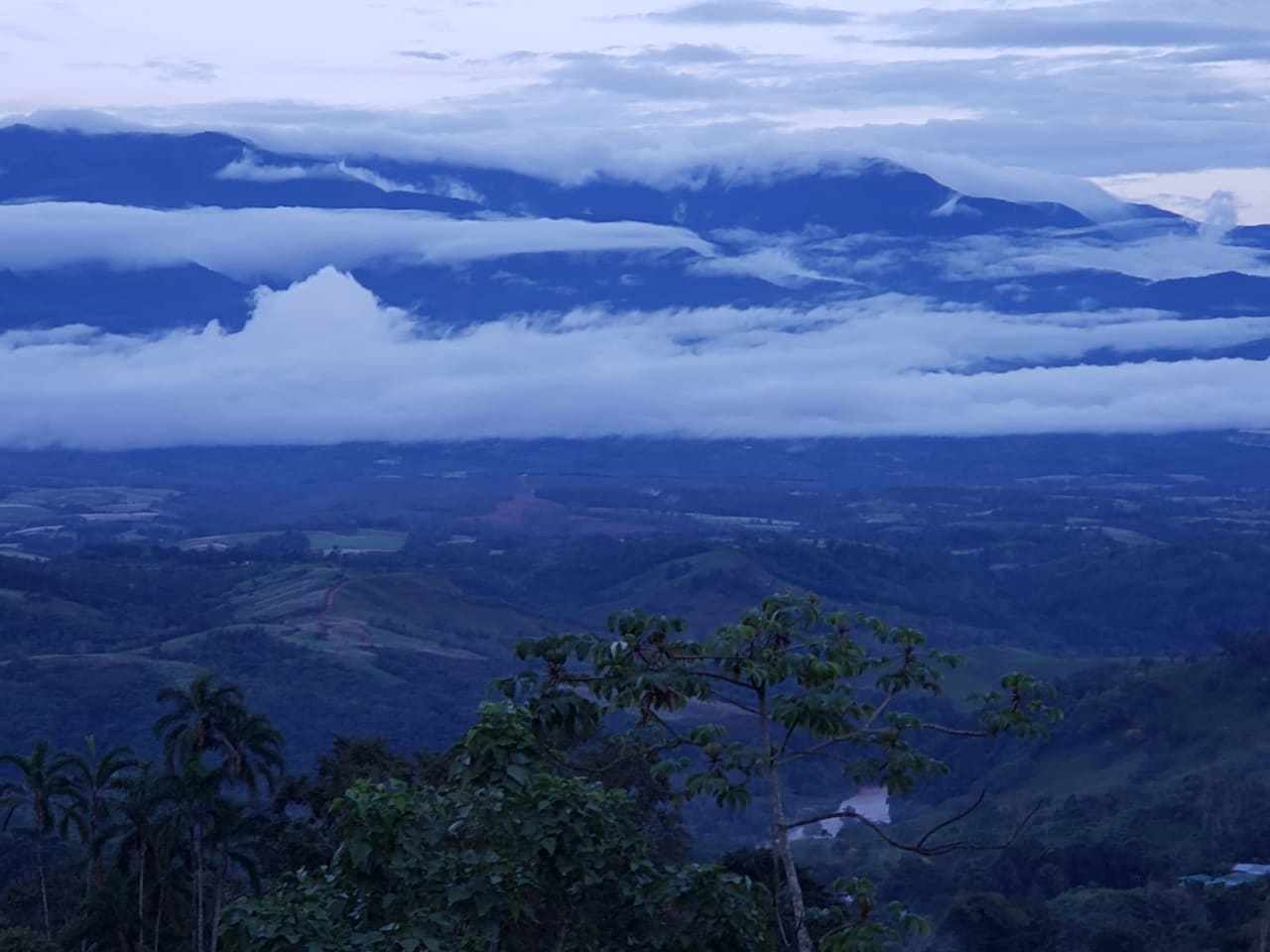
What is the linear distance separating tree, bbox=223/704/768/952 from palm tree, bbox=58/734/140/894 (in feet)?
74.4

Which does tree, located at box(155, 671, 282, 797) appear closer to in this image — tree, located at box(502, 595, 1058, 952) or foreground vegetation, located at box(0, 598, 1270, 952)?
foreground vegetation, located at box(0, 598, 1270, 952)

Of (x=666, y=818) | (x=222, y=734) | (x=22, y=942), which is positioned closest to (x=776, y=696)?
(x=22, y=942)

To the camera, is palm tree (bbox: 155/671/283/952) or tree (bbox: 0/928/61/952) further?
palm tree (bbox: 155/671/283/952)

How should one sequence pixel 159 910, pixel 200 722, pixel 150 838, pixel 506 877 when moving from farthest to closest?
1. pixel 159 910
2. pixel 200 722
3. pixel 150 838
4. pixel 506 877

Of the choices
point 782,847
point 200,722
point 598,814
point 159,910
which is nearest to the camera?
point 782,847

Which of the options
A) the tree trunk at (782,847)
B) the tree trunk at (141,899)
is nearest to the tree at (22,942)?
the tree trunk at (141,899)

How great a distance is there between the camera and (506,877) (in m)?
11.9

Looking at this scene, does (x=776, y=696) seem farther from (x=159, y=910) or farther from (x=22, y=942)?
(x=159, y=910)

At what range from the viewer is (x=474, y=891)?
38.4 feet

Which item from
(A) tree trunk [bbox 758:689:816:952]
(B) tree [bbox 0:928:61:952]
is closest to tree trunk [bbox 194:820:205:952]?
(B) tree [bbox 0:928:61:952]

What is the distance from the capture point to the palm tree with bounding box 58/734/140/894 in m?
33.7

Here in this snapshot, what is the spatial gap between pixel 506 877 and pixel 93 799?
24.7m

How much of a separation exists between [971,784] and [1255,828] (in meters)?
24.6

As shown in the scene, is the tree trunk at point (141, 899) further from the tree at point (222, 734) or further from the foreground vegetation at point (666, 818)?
the tree at point (222, 734)
